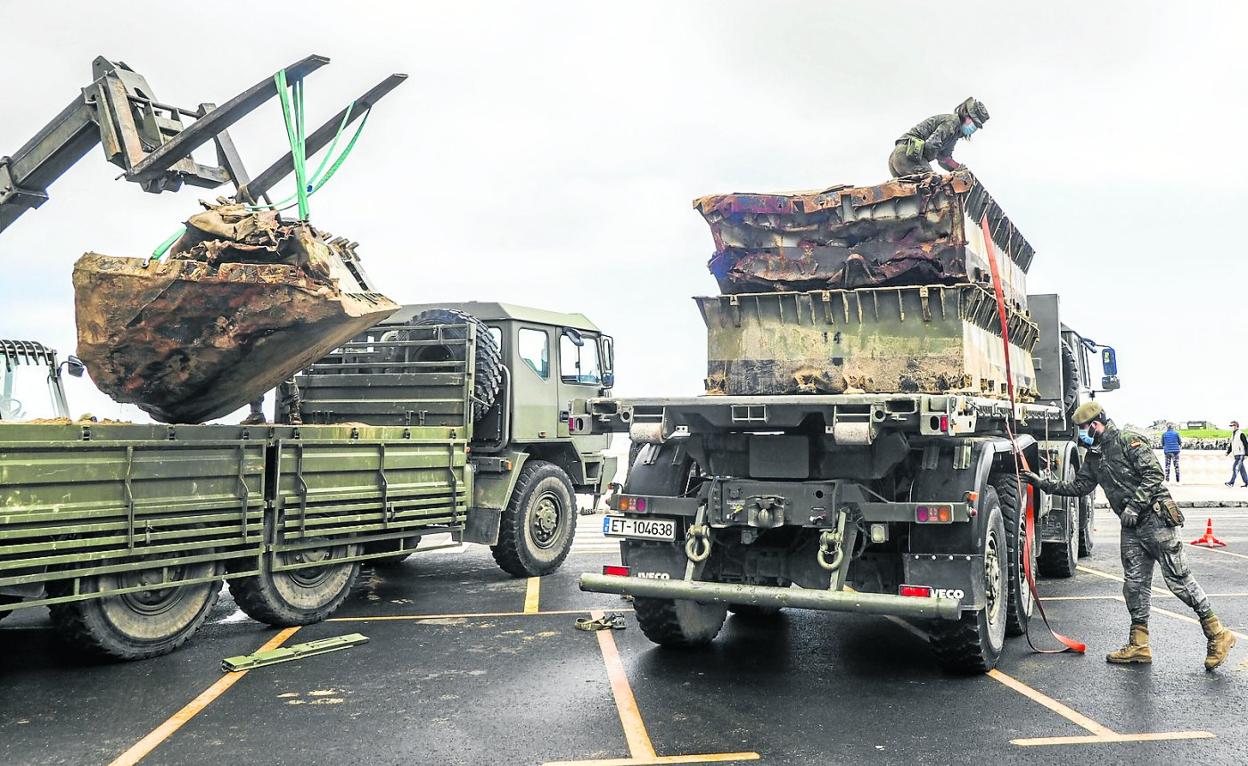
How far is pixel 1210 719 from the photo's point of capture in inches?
209

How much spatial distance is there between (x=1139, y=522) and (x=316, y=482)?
605cm

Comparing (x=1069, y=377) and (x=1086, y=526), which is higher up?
(x=1069, y=377)

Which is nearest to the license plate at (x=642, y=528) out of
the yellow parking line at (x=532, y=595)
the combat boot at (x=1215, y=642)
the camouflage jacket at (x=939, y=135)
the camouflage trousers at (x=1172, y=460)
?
the yellow parking line at (x=532, y=595)

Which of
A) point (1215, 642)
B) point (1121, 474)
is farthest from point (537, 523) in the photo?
point (1215, 642)

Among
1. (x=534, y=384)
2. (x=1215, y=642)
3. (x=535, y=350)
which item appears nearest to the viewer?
(x=1215, y=642)

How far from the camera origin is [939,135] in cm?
792

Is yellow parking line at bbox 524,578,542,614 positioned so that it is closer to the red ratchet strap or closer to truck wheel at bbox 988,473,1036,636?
truck wheel at bbox 988,473,1036,636

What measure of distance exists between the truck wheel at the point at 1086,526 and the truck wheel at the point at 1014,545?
16.2 ft

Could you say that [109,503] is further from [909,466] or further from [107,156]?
[909,466]

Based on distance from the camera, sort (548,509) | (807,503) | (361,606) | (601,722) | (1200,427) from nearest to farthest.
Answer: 1. (601,722)
2. (807,503)
3. (361,606)
4. (548,509)
5. (1200,427)

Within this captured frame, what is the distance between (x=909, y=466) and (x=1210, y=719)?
7.02 ft

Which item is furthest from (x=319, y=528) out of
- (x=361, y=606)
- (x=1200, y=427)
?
(x=1200, y=427)

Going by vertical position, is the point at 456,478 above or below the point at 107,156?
below

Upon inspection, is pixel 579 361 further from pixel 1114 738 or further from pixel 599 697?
pixel 1114 738
